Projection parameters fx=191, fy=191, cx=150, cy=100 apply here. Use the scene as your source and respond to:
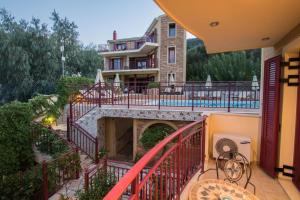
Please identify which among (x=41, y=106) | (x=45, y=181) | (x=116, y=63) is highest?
(x=116, y=63)

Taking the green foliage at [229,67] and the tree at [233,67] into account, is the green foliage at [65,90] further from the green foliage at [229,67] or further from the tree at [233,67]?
the tree at [233,67]

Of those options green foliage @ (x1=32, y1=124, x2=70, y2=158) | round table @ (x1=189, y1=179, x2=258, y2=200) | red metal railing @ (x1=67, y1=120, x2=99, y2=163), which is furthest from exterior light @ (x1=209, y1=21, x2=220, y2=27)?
red metal railing @ (x1=67, y1=120, x2=99, y2=163)

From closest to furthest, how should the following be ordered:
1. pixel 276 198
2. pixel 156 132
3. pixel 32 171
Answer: pixel 276 198
pixel 32 171
pixel 156 132

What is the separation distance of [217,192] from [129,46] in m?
21.5

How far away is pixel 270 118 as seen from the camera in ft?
10.7

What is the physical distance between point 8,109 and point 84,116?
8.39 ft

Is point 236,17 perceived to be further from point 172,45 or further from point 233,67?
point 233,67

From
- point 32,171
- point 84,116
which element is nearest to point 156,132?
point 84,116

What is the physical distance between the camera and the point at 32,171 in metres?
5.39

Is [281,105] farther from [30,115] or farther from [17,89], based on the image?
[17,89]

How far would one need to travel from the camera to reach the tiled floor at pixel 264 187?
2.61 metres

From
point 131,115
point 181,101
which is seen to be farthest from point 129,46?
point 131,115

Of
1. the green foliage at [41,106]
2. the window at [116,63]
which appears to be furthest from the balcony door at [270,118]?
the window at [116,63]

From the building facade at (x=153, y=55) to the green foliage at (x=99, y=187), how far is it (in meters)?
10.7
